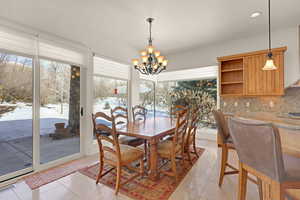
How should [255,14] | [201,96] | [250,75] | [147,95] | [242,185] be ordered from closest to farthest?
[242,185] < [255,14] < [250,75] < [201,96] < [147,95]

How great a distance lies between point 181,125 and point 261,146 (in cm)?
107

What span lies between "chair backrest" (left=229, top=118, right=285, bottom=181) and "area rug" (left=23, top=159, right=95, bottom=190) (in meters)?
2.58

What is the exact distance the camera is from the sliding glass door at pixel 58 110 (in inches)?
98.2

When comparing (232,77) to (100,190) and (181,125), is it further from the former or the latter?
(100,190)

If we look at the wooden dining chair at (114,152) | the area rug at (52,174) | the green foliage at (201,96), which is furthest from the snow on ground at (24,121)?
the green foliage at (201,96)

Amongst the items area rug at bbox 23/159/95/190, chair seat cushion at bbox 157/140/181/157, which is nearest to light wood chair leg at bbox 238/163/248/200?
chair seat cushion at bbox 157/140/181/157

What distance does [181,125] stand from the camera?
203 centimetres

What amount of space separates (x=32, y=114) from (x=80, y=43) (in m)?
1.63

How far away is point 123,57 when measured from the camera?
3.95 meters

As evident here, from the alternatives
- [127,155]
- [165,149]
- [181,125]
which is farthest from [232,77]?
[127,155]

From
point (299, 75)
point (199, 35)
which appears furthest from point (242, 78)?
point (199, 35)

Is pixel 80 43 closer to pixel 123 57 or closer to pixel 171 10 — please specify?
pixel 123 57

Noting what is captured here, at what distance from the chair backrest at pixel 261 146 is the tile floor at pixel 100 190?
91 cm

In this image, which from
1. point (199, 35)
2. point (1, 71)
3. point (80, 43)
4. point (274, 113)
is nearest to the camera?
point (1, 71)
